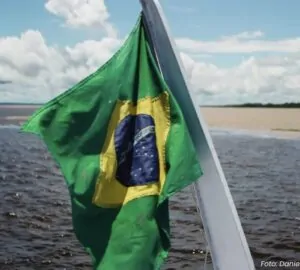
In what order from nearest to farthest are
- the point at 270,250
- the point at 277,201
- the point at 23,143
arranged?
the point at 270,250 < the point at 277,201 < the point at 23,143

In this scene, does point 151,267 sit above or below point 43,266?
above

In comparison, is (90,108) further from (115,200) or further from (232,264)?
(232,264)

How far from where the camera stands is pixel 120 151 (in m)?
2.03

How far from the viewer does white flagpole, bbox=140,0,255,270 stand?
187 cm

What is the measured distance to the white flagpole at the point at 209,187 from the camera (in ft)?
6.14

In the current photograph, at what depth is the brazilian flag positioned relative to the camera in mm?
1963

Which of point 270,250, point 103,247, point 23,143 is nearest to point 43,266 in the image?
point 270,250

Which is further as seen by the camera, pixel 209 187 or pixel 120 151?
pixel 120 151

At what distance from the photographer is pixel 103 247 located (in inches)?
79.2

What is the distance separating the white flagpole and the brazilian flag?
47 millimetres

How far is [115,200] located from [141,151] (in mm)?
184

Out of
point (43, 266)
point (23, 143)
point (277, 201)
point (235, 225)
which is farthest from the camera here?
point (23, 143)

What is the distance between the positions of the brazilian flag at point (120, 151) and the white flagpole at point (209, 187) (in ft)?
0.15

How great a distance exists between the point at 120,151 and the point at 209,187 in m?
0.33
